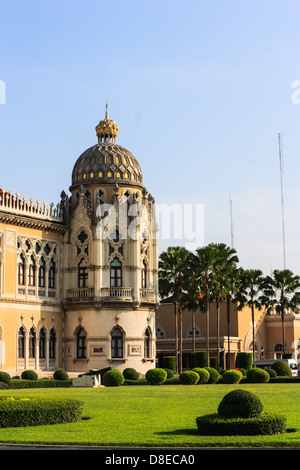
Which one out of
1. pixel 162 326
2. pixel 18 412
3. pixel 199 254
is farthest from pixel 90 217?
pixel 18 412

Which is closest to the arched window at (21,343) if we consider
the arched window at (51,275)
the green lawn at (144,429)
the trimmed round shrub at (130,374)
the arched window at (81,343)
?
the arched window at (51,275)

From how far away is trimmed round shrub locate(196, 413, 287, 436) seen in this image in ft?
57.2

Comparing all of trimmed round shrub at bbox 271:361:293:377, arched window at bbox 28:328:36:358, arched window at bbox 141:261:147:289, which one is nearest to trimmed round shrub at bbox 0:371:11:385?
arched window at bbox 28:328:36:358

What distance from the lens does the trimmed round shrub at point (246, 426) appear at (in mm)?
17422

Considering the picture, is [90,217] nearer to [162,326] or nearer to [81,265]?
[81,265]

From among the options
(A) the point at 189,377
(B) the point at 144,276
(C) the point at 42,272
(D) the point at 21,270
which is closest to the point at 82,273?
(C) the point at 42,272

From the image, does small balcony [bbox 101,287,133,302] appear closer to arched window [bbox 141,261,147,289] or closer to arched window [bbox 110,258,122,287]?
arched window [bbox 110,258,122,287]

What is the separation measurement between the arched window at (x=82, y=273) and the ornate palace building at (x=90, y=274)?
2.9 inches

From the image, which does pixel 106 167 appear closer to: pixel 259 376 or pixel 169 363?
pixel 169 363

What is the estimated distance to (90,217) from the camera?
5478cm

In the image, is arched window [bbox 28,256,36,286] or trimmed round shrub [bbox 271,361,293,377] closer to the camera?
arched window [bbox 28,256,36,286]

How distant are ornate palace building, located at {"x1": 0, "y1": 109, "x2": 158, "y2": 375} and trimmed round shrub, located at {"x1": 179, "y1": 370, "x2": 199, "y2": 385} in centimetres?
875
